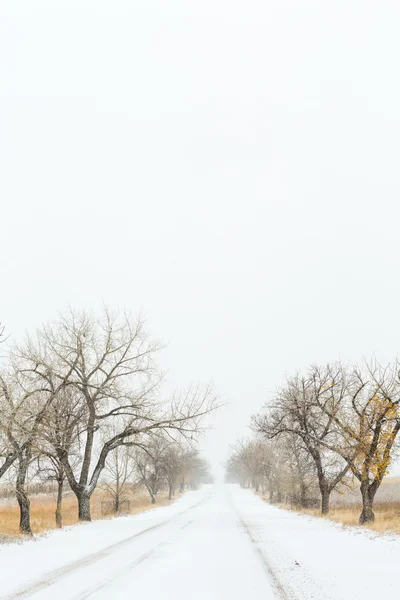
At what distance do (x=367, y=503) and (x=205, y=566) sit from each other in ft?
45.1

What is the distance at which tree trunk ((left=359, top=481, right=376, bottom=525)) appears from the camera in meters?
22.4

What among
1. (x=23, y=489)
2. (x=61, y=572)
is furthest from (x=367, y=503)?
(x=61, y=572)

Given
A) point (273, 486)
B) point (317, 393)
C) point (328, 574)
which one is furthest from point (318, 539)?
point (273, 486)

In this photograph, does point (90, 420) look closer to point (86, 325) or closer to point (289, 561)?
point (86, 325)

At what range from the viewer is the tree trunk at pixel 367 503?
22.4 meters

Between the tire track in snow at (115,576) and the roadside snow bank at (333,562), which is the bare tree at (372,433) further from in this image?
the tire track in snow at (115,576)

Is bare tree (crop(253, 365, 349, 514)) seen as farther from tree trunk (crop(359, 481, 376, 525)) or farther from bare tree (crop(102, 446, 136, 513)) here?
bare tree (crop(102, 446, 136, 513))

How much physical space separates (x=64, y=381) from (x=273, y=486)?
34.9 metres

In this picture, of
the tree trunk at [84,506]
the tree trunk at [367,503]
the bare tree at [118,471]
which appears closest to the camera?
the tree trunk at [367,503]

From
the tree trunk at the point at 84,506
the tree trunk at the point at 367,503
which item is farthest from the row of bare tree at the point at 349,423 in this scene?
the tree trunk at the point at 84,506

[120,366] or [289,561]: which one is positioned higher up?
[120,366]

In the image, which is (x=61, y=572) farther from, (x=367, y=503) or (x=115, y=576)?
(x=367, y=503)

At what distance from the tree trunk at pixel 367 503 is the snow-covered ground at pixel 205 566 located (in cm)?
368

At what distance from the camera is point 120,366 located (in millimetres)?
27984
